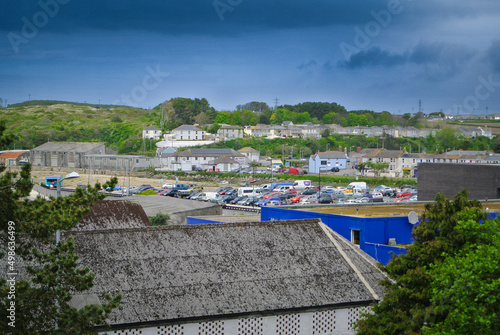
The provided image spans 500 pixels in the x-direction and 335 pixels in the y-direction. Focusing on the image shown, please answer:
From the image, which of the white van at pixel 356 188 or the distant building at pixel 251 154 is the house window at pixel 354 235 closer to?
the white van at pixel 356 188

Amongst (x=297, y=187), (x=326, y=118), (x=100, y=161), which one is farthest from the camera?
(x=326, y=118)

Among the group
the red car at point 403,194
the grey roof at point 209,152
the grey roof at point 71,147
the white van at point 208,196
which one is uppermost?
the grey roof at point 71,147

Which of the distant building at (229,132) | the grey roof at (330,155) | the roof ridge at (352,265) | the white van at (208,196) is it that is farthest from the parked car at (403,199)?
the distant building at (229,132)

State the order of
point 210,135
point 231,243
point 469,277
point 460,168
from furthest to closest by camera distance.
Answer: point 210,135 < point 460,168 < point 231,243 < point 469,277

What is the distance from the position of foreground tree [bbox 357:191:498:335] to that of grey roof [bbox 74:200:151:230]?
36.9ft

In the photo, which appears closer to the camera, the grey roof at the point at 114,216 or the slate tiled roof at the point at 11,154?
the grey roof at the point at 114,216

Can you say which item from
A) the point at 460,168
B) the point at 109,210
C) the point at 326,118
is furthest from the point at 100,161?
the point at 326,118

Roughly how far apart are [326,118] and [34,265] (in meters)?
179

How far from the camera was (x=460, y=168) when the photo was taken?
119 feet

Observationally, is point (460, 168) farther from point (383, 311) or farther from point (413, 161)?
point (413, 161)

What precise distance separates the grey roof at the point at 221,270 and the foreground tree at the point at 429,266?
204 cm

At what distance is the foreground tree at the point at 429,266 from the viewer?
9.68 metres

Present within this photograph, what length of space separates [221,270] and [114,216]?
28.4 ft

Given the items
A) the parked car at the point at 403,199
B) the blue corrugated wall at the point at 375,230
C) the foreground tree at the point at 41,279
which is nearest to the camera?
the foreground tree at the point at 41,279
